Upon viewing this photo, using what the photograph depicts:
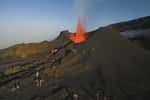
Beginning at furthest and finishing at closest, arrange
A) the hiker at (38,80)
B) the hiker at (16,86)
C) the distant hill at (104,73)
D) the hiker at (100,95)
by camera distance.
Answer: the hiker at (38,80) → the hiker at (16,86) → the distant hill at (104,73) → the hiker at (100,95)

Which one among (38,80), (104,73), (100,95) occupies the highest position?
(104,73)

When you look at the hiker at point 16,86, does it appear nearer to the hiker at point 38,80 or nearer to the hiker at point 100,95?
the hiker at point 38,80

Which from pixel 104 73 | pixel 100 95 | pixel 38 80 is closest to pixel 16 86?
pixel 38 80

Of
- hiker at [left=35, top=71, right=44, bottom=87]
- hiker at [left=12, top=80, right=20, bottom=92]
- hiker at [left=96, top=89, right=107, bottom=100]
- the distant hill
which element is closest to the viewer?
hiker at [left=96, top=89, right=107, bottom=100]

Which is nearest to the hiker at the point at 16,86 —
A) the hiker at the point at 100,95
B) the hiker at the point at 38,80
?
the hiker at the point at 38,80

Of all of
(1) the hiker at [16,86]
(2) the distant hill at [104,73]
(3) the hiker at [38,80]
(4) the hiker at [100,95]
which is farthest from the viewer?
(3) the hiker at [38,80]

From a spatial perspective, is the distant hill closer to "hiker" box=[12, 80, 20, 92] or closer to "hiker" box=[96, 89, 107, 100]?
"hiker" box=[96, 89, 107, 100]

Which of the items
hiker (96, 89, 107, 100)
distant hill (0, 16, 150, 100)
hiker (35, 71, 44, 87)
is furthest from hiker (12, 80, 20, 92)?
hiker (96, 89, 107, 100)

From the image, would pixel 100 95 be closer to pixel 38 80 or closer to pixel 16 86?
pixel 38 80

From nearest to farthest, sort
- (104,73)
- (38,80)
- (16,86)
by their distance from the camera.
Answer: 1. (104,73)
2. (16,86)
3. (38,80)

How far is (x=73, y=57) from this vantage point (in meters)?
47.3

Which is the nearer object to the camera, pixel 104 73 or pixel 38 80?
pixel 104 73

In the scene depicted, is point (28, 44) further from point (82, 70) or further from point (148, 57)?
point (148, 57)

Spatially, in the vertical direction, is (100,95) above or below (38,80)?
below
